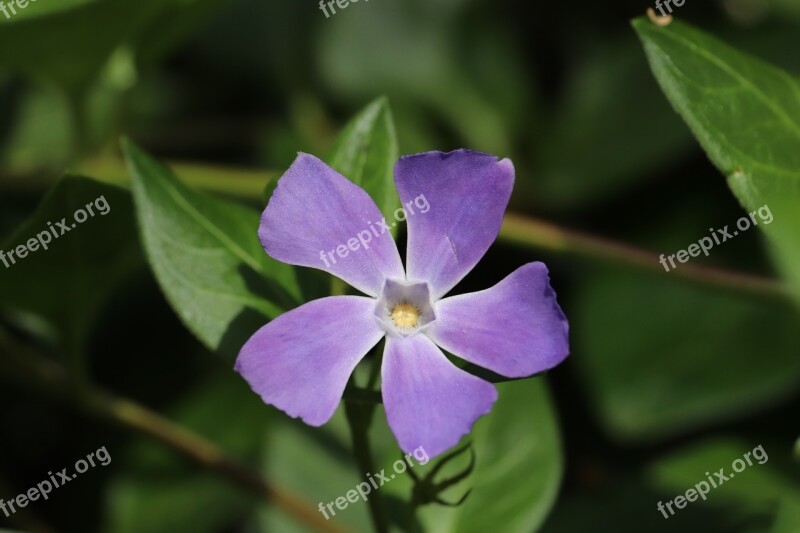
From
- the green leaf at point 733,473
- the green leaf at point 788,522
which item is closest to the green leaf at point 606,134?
the green leaf at point 733,473

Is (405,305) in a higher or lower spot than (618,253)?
higher

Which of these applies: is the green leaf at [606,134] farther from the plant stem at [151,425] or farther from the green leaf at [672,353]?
the plant stem at [151,425]

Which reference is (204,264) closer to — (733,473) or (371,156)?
(371,156)

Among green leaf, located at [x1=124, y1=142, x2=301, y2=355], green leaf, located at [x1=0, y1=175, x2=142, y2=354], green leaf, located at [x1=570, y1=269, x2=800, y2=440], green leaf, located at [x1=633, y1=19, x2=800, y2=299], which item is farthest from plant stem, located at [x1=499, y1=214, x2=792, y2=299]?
green leaf, located at [x1=0, y1=175, x2=142, y2=354]

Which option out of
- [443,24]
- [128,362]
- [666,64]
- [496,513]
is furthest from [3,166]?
[666,64]

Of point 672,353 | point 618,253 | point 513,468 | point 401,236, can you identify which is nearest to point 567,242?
point 618,253
